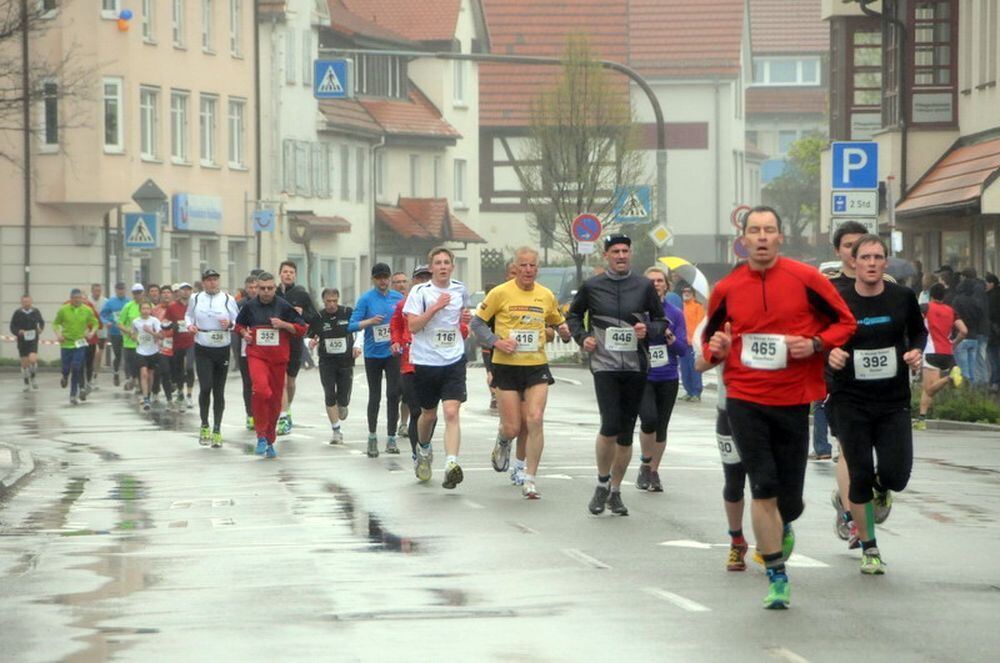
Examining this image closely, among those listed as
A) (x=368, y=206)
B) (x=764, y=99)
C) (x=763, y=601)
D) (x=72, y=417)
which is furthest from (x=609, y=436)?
(x=764, y=99)

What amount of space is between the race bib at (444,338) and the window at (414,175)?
60.6 m

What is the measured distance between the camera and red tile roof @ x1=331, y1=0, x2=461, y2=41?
82.2 metres

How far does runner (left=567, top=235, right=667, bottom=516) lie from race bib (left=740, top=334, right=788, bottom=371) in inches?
179

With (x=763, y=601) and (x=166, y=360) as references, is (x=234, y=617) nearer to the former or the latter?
(x=763, y=601)

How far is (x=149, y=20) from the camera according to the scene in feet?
192

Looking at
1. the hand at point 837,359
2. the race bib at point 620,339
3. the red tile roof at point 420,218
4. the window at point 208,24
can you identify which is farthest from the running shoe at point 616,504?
the red tile roof at point 420,218

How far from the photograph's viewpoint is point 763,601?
11.3m

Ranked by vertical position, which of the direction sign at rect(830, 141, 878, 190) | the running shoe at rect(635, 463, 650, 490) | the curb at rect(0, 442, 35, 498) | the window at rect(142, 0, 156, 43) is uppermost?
the window at rect(142, 0, 156, 43)

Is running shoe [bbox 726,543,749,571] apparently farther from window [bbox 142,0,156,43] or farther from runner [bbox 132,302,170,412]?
window [bbox 142,0,156,43]

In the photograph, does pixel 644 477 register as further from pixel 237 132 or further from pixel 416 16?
pixel 416 16

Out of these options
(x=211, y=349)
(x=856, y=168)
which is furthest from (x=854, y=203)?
(x=211, y=349)

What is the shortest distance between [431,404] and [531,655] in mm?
9659

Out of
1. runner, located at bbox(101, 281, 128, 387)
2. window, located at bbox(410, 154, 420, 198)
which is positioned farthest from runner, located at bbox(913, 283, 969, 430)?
window, located at bbox(410, 154, 420, 198)

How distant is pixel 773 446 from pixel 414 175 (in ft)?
227
